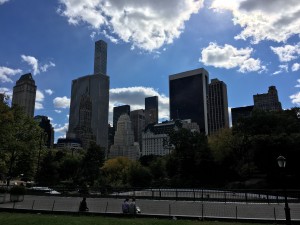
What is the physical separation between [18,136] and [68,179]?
40.2m

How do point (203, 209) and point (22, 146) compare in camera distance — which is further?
point (22, 146)

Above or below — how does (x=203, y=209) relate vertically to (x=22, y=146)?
below

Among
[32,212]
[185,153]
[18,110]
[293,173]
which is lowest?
[32,212]

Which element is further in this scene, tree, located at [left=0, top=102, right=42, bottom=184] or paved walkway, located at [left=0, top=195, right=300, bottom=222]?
tree, located at [left=0, top=102, right=42, bottom=184]

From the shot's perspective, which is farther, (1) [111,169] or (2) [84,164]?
(1) [111,169]

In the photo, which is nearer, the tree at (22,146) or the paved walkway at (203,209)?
the paved walkway at (203,209)

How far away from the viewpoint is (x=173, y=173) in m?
83.6

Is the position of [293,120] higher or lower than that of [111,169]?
higher

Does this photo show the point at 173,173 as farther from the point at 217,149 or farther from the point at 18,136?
the point at 18,136

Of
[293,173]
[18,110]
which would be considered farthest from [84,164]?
[293,173]

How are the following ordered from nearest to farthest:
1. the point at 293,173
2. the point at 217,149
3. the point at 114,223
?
the point at 114,223 < the point at 293,173 < the point at 217,149

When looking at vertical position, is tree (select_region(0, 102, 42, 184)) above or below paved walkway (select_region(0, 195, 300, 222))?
above

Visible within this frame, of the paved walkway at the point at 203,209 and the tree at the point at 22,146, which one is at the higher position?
the tree at the point at 22,146

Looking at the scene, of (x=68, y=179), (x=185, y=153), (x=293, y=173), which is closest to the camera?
(x=293, y=173)
